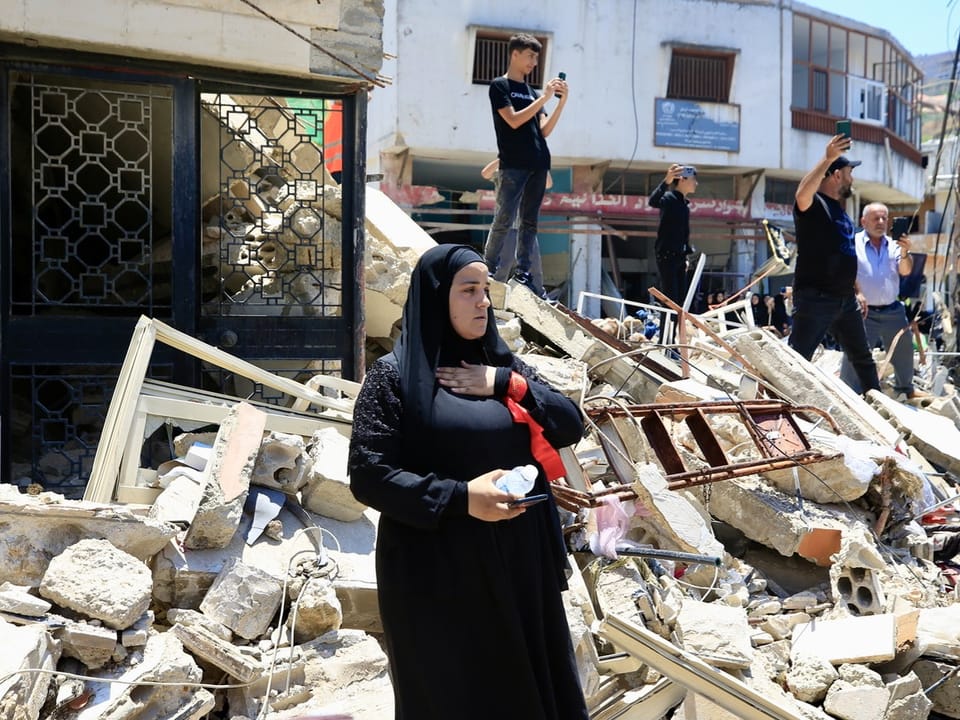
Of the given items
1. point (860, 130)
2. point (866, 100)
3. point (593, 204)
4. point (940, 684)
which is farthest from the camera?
point (866, 100)

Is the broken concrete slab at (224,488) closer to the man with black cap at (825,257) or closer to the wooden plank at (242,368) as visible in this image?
the wooden plank at (242,368)

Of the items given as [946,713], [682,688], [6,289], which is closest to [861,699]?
[946,713]

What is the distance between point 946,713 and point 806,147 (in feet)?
63.2

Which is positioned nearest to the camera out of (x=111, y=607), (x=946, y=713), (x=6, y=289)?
(x=111, y=607)

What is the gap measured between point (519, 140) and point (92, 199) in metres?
3.00

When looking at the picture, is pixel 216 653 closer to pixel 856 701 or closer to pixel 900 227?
pixel 856 701

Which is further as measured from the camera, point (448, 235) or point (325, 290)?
point (448, 235)

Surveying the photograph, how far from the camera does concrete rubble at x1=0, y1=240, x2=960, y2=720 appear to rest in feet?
11.2

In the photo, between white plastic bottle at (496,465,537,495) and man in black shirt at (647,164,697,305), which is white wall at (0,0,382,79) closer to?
man in black shirt at (647,164,697,305)

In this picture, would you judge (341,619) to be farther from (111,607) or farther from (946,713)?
(946,713)

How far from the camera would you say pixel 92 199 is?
6828 millimetres

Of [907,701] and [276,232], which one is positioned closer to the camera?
[907,701]

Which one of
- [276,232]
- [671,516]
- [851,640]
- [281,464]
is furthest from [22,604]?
[276,232]

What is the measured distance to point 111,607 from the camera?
3340 millimetres
